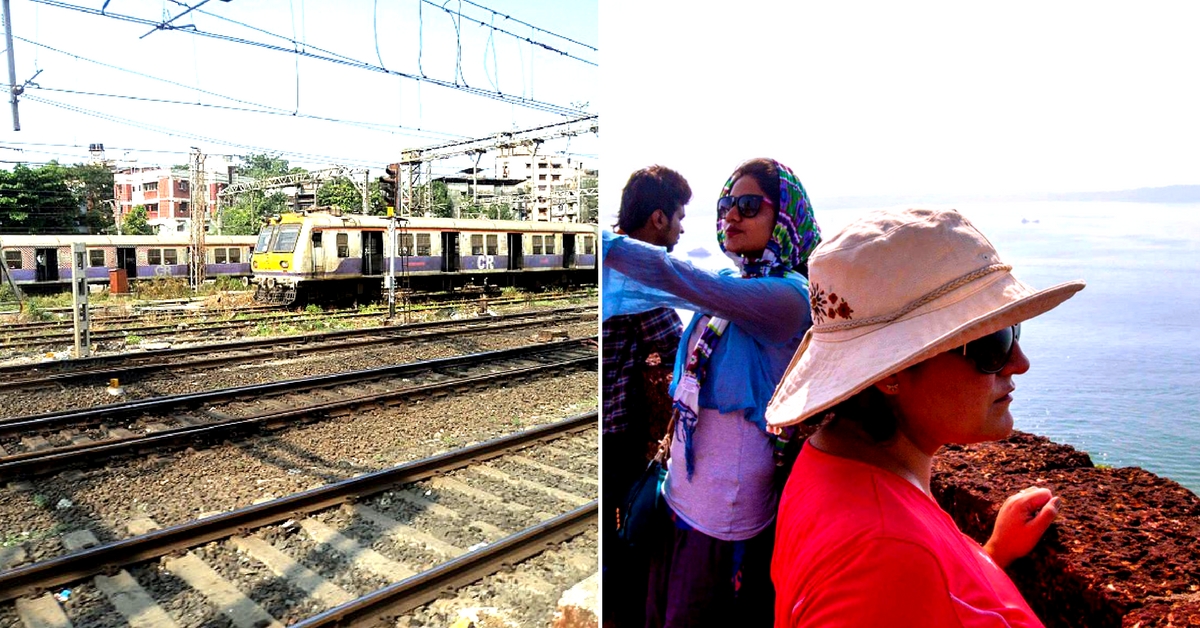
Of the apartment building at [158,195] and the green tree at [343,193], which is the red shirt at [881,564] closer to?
the green tree at [343,193]

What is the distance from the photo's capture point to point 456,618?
351cm

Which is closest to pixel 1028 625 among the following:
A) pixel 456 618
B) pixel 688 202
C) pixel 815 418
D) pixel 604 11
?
pixel 815 418

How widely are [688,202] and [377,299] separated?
16.9 metres

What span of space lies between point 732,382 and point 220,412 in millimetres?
6588

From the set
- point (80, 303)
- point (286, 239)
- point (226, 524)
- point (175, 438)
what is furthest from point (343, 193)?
point (226, 524)

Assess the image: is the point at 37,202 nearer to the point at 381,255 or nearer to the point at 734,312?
the point at 381,255

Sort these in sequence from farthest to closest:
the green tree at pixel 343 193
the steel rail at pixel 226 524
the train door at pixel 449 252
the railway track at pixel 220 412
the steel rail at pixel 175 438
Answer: the green tree at pixel 343 193, the train door at pixel 449 252, the railway track at pixel 220 412, the steel rail at pixel 175 438, the steel rail at pixel 226 524

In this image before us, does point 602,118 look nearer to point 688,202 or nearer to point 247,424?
point 688,202

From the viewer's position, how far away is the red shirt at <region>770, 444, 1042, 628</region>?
811 millimetres

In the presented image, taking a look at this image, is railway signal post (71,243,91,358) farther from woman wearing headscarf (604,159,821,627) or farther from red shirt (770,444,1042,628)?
red shirt (770,444,1042,628)

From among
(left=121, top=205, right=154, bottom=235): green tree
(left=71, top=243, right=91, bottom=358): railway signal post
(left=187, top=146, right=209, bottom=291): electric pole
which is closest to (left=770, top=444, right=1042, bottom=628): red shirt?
(left=71, top=243, right=91, bottom=358): railway signal post

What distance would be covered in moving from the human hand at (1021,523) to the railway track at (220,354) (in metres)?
9.03

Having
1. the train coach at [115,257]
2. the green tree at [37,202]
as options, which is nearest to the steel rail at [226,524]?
the train coach at [115,257]

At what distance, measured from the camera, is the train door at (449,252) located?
18.1m
